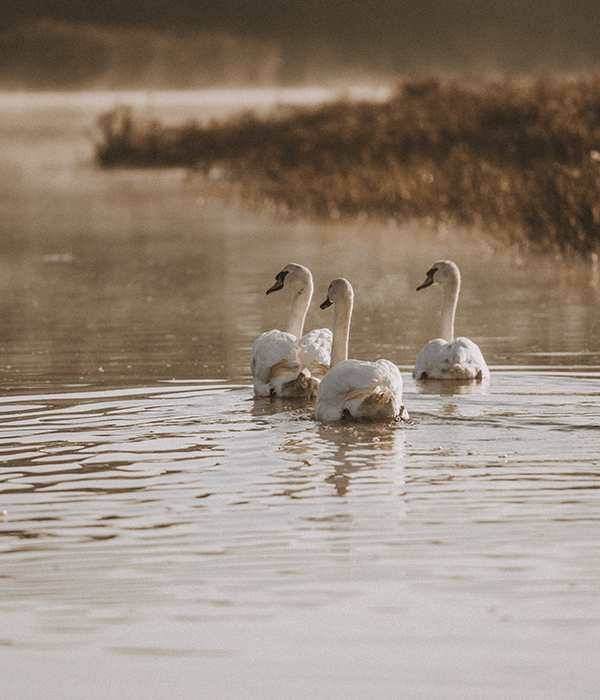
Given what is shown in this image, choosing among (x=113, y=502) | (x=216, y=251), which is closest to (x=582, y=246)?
(x=216, y=251)

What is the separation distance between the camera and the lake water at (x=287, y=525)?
14.2 feet

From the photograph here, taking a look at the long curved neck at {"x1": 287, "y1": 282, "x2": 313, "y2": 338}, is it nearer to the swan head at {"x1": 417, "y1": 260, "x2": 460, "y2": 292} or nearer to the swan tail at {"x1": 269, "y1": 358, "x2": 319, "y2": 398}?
the swan tail at {"x1": 269, "y1": 358, "x2": 319, "y2": 398}

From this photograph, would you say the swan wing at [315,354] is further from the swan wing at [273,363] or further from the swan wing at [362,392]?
the swan wing at [362,392]

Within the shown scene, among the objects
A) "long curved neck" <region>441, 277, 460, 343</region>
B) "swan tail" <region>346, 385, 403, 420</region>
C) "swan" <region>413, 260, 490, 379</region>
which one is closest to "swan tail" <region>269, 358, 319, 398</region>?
"swan" <region>413, 260, 490, 379</region>

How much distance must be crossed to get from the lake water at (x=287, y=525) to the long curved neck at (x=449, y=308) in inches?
15.1

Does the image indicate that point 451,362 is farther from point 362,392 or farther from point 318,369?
point 362,392

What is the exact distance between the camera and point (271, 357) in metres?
9.66

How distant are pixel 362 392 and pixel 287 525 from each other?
8.00 ft

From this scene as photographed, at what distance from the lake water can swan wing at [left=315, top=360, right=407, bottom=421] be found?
108 millimetres

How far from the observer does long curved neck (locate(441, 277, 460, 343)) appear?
1160 centimetres

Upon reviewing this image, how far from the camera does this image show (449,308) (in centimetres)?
1182

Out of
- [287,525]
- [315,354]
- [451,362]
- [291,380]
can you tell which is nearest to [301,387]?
[291,380]

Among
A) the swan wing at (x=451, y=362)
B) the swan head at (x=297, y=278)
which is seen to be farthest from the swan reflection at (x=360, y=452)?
the swan head at (x=297, y=278)

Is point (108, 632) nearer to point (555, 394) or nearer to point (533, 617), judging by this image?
point (533, 617)
